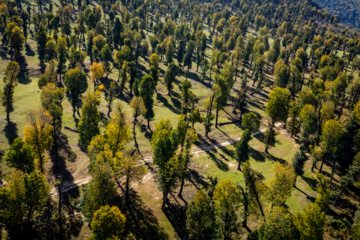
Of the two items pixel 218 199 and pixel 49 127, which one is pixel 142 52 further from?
pixel 218 199

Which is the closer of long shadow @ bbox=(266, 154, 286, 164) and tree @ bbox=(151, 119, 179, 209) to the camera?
tree @ bbox=(151, 119, 179, 209)

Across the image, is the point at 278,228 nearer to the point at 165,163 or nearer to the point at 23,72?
the point at 165,163

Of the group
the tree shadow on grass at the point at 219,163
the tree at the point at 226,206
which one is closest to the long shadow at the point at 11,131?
the tree shadow on grass at the point at 219,163

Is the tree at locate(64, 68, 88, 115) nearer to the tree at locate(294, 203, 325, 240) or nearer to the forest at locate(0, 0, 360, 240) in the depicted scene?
the forest at locate(0, 0, 360, 240)

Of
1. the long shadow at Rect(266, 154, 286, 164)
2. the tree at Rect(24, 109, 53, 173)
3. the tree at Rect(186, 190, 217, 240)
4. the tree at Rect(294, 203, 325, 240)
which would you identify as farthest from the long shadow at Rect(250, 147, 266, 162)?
the tree at Rect(24, 109, 53, 173)

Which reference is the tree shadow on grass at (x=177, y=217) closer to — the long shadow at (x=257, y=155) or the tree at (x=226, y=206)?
the tree at (x=226, y=206)

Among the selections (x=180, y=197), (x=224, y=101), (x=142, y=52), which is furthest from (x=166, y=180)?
(x=142, y=52)
